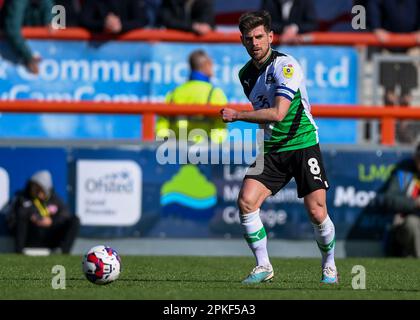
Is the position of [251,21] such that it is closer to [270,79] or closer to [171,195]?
[270,79]

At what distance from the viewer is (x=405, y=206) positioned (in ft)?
43.8

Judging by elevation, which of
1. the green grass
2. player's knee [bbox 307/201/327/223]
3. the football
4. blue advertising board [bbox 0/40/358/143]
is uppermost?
blue advertising board [bbox 0/40/358/143]

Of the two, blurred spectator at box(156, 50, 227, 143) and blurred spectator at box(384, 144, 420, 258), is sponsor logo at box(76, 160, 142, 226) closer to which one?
blurred spectator at box(156, 50, 227, 143)

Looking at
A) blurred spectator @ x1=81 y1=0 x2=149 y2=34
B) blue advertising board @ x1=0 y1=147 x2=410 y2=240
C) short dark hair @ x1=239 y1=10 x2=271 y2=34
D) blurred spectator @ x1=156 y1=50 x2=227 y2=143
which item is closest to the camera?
short dark hair @ x1=239 y1=10 x2=271 y2=34

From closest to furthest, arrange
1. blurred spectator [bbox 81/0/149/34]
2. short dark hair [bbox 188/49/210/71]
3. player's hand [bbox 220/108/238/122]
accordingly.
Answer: player's hand [bbox 220/108/238/122], short dark hair [bbox 188/49/210/71], blurred spectator [bbox 81/0/149/34]

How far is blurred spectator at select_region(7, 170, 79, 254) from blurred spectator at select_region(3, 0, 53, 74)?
1.82 m

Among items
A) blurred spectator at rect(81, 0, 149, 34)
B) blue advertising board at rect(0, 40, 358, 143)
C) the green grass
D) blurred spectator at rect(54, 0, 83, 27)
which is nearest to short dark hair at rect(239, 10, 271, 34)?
the green grass

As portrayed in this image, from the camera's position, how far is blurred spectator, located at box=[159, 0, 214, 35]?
14.8 m

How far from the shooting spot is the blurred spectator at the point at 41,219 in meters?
13.2

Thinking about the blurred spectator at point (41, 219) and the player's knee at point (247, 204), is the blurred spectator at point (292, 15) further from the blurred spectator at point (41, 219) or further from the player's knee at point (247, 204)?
the player's knee at point (247, 204)

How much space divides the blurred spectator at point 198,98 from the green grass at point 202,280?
1646 mm

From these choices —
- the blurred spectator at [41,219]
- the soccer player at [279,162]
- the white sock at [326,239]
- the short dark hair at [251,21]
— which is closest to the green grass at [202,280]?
the white sock at [326,239]
